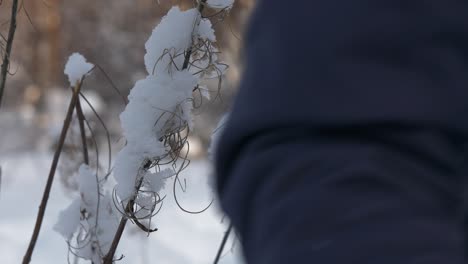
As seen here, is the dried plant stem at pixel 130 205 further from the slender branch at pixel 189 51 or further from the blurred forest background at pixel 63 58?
the blurred forest background at pixel 63 58

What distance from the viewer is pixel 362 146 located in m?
0.46

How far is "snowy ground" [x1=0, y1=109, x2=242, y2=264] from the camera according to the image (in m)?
3.27

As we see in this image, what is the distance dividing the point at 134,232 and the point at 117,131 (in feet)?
23.1

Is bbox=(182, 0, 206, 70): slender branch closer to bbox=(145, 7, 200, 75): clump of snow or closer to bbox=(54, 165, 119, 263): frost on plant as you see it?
bbox=(145, 7, 200, 75): clump of snow

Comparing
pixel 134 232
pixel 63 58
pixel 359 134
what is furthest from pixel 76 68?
pixel 63 58

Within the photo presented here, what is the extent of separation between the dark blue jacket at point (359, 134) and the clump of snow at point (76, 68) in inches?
31.3

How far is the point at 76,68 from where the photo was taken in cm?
126

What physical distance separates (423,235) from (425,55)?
106 mm

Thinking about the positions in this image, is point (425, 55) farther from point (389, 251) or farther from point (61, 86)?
point (61, 86)

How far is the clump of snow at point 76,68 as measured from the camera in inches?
49.2

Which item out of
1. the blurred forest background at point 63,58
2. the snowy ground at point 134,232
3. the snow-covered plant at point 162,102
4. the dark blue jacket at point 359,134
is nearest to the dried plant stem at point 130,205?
the snow-covered plant at point 162,102

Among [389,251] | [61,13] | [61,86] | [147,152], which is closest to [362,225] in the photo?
[389,251]

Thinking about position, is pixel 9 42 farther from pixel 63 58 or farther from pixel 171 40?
pixel 63 58

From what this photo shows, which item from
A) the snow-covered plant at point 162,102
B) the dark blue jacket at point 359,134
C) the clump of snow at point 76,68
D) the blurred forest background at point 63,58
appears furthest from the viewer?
the blurred forest background at point 63,58
